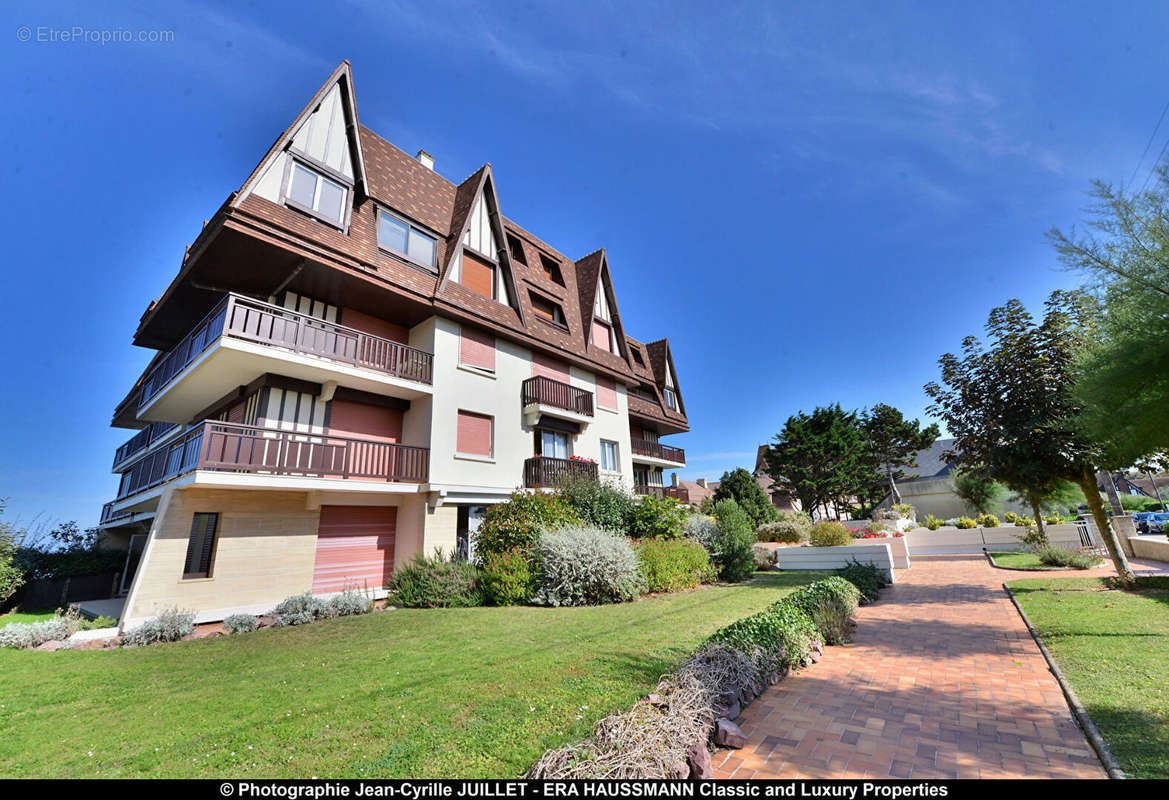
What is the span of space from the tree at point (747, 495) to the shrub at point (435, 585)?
16883 millimetres

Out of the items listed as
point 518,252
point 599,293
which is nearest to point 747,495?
point 599,293

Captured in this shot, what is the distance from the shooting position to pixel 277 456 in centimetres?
1078

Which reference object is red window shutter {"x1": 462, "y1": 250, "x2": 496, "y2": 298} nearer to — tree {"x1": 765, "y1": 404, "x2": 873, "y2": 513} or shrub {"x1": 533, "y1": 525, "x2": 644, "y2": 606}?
shrub {"x1": 533, "y1": 525, "x2": 644, "y2": 606}

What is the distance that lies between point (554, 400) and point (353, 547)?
8.30 m

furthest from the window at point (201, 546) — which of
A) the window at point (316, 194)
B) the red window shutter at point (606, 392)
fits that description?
the red window shutter at point (606, 392)

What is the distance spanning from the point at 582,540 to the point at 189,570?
9099 mm

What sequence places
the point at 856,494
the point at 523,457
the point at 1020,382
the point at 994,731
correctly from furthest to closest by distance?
the point at 856,494 < the point at 523,457 < the point at 1020,382 < the point at 994,731

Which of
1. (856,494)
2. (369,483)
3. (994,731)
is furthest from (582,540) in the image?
(856,494)

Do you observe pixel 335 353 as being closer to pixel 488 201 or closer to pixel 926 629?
pixel 488 201

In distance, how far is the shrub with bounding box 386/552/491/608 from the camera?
10.9 meters

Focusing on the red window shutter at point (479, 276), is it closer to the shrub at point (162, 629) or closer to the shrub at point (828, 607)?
the shrub at point (162, 629)

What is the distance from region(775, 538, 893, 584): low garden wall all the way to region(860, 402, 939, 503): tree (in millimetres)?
27364

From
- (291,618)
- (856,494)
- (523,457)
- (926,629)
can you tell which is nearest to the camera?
(926,629)

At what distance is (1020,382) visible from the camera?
10.6 metres
